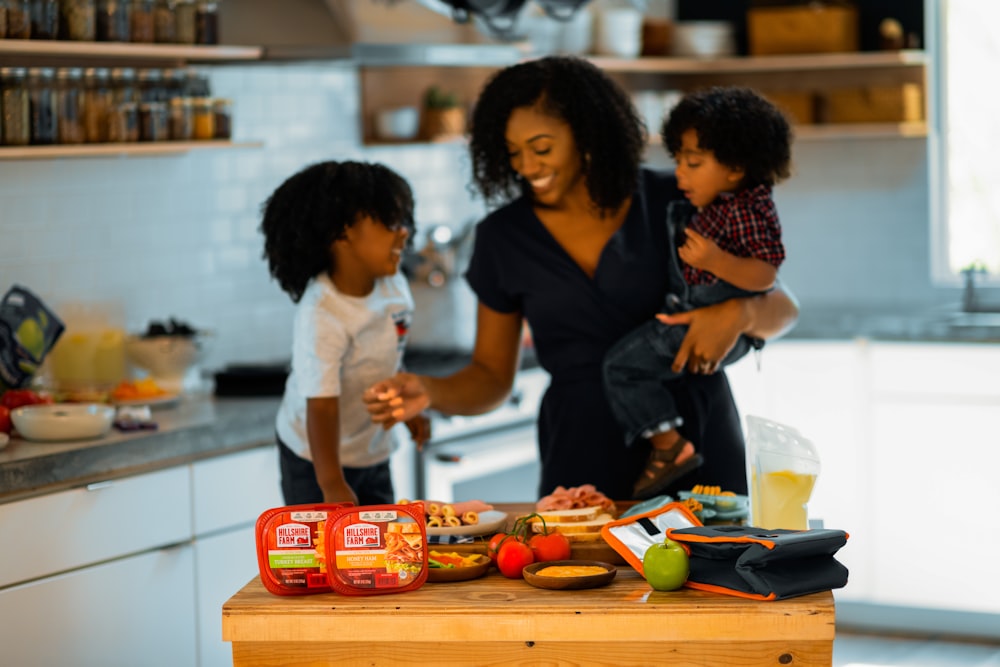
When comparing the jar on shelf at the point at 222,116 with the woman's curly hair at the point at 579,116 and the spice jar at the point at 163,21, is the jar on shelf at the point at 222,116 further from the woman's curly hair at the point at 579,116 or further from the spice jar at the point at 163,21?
the woman's curly hair at the point at 579,116

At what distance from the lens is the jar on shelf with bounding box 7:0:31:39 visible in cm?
336

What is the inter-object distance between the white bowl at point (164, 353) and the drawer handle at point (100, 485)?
0.69m

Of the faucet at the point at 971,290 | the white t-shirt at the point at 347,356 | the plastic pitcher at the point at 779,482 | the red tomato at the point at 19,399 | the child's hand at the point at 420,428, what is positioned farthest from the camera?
the faucet at the point at 971,290

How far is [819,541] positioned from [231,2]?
115 inches

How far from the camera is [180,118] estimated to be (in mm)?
3738

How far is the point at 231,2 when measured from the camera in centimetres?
427

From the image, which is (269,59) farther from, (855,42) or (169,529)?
(855,42)

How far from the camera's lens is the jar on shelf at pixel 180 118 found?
3.73m

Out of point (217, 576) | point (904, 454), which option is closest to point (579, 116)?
point (217, 576)

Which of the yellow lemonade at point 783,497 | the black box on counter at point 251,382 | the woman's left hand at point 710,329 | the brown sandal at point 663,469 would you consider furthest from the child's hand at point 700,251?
the black box on counter at point 251,382

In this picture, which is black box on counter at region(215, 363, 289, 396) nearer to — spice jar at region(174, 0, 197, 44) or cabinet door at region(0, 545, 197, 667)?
cabinet door at region(0, 545, 197, 667)

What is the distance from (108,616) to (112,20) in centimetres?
151

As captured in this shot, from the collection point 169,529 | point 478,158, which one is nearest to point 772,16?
point 478,158

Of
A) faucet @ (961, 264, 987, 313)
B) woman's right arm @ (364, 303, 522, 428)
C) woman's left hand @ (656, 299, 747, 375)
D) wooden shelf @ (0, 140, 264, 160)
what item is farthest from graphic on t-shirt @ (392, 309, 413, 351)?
faucet @ (961, 264, 987, 313)
